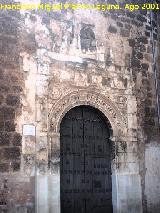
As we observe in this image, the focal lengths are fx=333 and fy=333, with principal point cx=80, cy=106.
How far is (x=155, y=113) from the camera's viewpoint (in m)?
7.17

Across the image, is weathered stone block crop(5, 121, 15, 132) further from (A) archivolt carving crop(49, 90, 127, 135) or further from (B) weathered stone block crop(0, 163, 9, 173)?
(A) archivolt carving crop(49, 90, 127, 135)

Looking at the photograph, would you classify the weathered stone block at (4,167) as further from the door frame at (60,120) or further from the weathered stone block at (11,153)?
the door frame at (60,120)

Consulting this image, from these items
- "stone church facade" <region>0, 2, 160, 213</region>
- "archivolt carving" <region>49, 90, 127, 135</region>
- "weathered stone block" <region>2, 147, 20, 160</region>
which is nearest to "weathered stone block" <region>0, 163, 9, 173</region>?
"stone church facade" <region>0, 2, 160, 213</region>

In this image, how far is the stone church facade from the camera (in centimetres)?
545

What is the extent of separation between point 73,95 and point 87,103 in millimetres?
322

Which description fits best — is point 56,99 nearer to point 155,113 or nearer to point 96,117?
point 96,117

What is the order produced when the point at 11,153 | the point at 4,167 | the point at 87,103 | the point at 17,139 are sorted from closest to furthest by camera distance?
the point at 4,167 → the point at 11,153 → the point at 17,139 → the point at 87,103

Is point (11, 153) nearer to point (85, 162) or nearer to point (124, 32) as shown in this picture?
point (85, 162)

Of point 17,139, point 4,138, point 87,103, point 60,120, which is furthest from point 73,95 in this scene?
point 4,138

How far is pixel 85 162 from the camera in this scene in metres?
6.24

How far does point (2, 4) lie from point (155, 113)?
380cm

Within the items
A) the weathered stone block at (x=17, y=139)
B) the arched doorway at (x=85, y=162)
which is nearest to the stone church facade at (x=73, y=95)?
the weathered stone block at (x=17, y=139)

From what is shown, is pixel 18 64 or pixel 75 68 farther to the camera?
pixel 75 68

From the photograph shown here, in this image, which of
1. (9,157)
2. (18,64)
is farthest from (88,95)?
(9,157)
